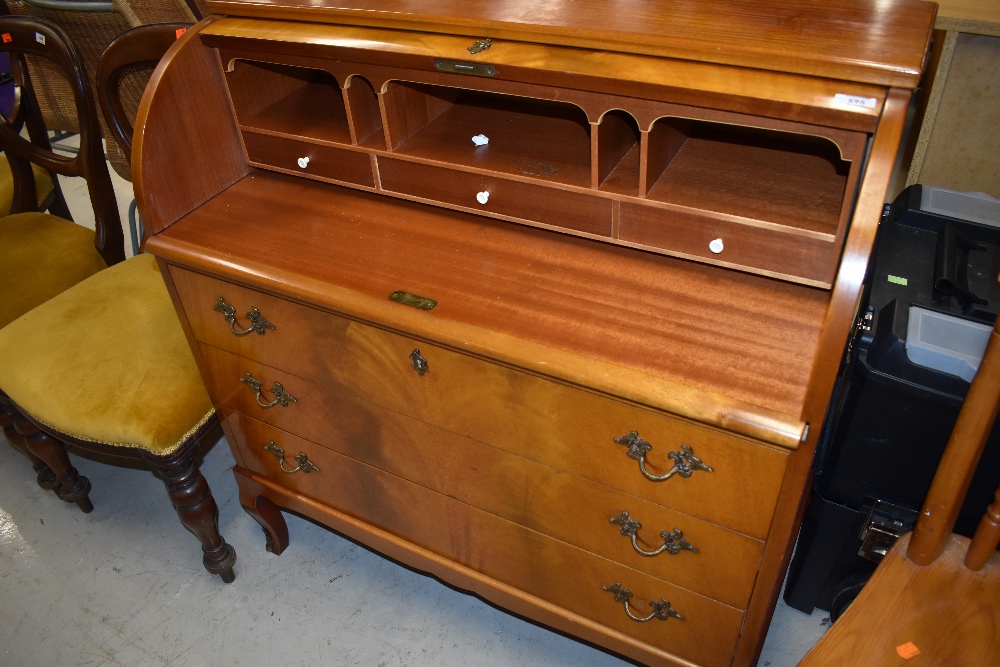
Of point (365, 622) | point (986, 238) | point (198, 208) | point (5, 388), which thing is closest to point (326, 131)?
point (198, 208)

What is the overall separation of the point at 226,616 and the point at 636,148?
4.80 feet

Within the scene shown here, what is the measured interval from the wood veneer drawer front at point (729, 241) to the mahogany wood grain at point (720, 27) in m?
0.23

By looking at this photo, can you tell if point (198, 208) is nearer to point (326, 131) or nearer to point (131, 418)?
point (326, 131)

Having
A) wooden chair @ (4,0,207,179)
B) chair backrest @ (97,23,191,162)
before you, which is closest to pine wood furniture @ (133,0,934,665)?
chair backrest @ (97,23,191,162)

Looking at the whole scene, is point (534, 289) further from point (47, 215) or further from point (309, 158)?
point (47, 215)

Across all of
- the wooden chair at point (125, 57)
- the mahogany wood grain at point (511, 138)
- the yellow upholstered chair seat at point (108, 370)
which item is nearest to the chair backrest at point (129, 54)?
the wooden chair at point (125, 57)

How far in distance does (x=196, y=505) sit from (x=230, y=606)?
29 centimetres

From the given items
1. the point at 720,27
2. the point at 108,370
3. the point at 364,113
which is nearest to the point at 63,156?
the point at 108,370

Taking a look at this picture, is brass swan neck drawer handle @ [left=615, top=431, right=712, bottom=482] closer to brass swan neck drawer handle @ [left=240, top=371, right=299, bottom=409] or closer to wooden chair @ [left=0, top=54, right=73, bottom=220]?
brass swan neck drawer handle @ [left=240, top=371, right=299, bottom=409]

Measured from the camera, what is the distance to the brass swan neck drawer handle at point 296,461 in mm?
1724

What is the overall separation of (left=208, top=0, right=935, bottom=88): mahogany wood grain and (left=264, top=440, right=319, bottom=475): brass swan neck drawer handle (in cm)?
90

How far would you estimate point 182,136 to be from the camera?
1.50 meters

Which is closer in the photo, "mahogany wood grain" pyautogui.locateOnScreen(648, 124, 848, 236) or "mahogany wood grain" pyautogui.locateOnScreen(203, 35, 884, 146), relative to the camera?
"mahogany wood grain" pyautogui.locateOnScreen(203, 35, 884, 146)

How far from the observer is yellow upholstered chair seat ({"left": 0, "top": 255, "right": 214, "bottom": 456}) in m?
1.72
